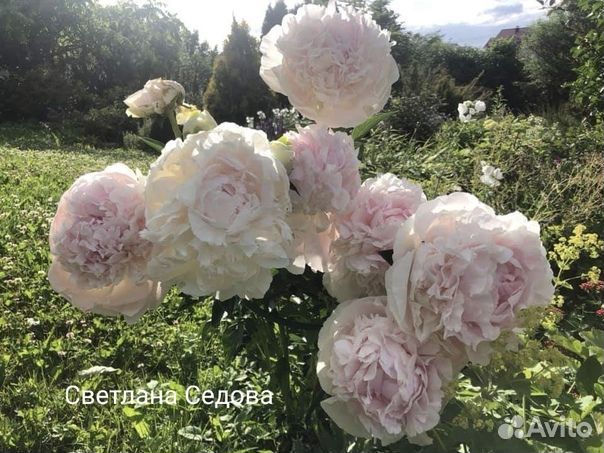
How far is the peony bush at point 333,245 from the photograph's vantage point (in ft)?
2.04

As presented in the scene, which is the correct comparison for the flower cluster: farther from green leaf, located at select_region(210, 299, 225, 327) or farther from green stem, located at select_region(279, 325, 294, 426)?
green leaf, located at select_region(210, 299, 225, 327)

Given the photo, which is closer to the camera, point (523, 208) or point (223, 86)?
point (523, 208)

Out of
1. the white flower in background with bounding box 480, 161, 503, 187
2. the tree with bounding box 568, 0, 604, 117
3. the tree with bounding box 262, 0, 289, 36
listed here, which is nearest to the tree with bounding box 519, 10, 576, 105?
the tree with bounding box 262, 0, 289, 36

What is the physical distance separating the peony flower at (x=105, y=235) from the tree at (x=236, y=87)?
1219 cm

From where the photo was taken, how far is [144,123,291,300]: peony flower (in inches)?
24.3

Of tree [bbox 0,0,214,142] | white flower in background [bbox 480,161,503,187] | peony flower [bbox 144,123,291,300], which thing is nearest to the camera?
peony flower [bbox 144,123,291,300]

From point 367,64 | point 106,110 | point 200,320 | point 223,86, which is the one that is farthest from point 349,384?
point 106,110

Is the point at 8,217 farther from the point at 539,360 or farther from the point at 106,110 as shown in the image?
the point at 106,110

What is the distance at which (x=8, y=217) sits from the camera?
342cm

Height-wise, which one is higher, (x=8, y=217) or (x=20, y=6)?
(x=8, y=217)

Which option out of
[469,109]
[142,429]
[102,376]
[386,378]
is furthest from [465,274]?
[469,109]

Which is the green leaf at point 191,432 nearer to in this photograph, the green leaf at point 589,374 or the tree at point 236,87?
the green leaf at point 589,374

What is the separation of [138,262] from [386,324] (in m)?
0.31

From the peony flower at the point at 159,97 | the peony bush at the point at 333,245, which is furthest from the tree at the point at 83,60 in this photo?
the peony bush at the point at 333,245
